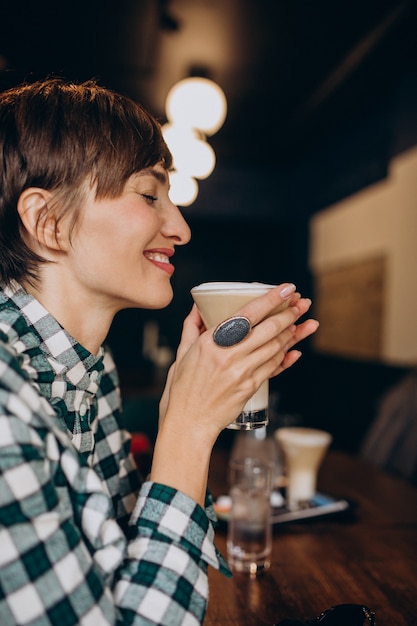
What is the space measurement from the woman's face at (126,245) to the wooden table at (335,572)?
0.58 metres

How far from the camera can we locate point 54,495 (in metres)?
0.74

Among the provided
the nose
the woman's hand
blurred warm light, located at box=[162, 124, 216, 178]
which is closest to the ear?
the nose

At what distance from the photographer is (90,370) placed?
1055 mm

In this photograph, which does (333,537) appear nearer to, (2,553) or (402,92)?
(2,553)

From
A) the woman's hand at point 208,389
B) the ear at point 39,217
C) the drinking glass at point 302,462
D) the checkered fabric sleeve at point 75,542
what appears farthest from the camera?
the drinking glass at point 302,462

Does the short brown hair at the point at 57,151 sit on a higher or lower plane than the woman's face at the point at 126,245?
higher

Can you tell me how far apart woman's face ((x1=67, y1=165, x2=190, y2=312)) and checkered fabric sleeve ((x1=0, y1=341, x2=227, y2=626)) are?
277mm

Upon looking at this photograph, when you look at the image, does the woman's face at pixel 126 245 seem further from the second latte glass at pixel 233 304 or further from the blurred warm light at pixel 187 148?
the blurred warm light at pixel 187 148

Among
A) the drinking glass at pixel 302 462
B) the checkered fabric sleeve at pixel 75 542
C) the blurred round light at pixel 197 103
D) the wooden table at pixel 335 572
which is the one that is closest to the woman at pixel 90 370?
the checkered fabric sleeve at pixel 75 542

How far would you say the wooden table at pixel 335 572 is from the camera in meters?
0.99

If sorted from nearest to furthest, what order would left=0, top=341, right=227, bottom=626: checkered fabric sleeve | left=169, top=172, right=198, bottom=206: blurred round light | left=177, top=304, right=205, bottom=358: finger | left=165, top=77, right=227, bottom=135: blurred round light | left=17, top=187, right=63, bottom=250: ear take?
left=0, top=341, right=227, bottom=626: checkered fabric sleeve → left=17, top=187, right=63, bottom=250: ear → left=177, top=304, right=205, bottom=358: finger → left=165, top=77, right=227, bottom=135: blurred round light → left=169, top=172, right=198, bottom=206: blurred round light

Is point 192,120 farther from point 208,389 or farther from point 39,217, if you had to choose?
point 208,389

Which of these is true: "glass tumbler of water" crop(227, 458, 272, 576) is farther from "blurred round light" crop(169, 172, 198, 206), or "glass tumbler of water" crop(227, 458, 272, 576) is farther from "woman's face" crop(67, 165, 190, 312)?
"blurred round light" crop(169, 172, 198, 206)

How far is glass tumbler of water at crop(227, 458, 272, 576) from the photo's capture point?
117 centimetres
